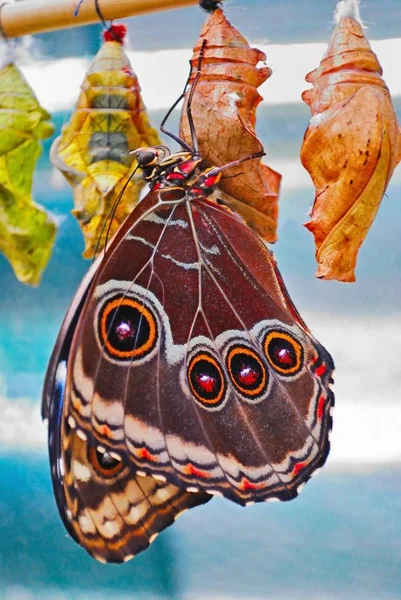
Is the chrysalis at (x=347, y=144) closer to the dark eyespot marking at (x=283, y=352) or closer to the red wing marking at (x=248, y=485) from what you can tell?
the dark eyespot marking at (x=283, y=352)

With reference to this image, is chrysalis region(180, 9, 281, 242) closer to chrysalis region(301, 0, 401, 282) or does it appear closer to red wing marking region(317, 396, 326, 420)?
chrysalis region(301, 0, 401, 282)

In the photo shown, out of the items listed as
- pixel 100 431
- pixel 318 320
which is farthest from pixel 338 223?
pixel 318 320

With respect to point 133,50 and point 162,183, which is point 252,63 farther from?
point 133,50

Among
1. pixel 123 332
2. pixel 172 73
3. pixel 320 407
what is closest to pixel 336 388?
pixel 320 407

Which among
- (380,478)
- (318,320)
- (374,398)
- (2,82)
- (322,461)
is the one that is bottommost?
(380,478)

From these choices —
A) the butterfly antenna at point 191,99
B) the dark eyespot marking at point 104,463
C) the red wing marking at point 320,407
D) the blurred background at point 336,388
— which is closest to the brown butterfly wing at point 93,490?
the dark eyespot marking at point 104,463

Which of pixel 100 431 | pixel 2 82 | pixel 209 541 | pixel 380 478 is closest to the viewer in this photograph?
pixel 100 431

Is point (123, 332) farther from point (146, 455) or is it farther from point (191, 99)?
point (191, 99)
